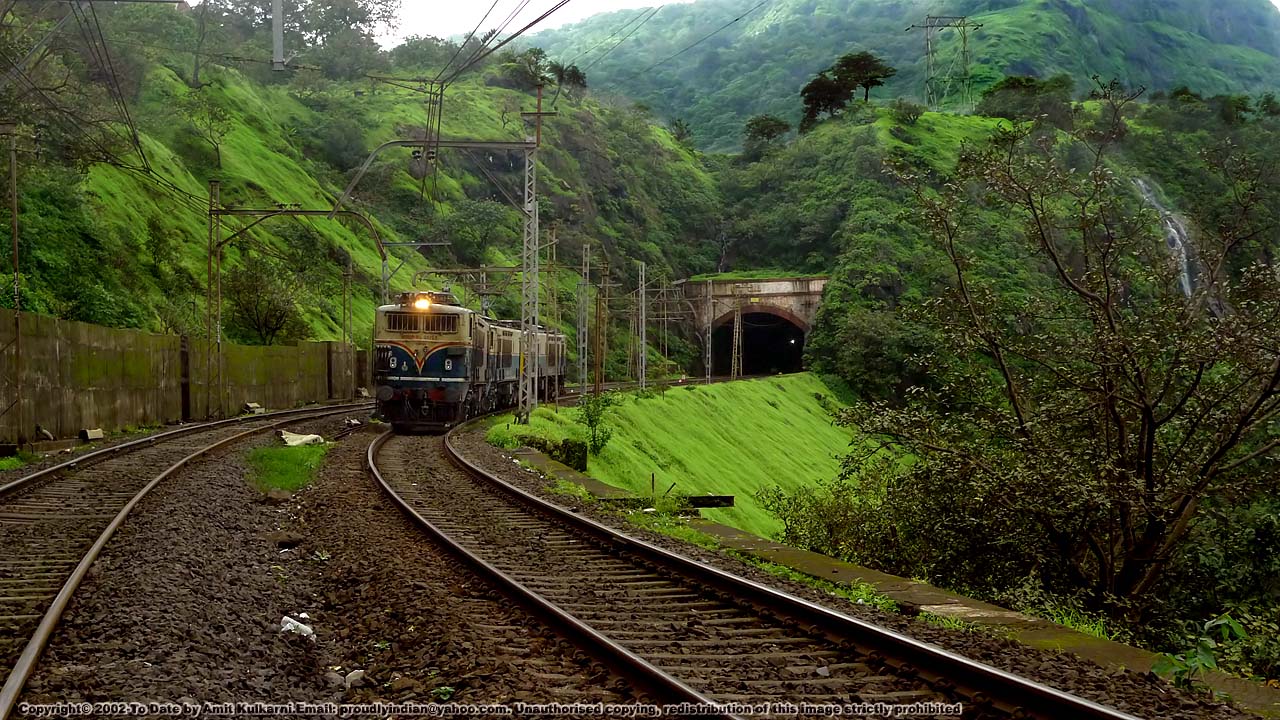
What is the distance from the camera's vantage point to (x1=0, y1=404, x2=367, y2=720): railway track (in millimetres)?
6066

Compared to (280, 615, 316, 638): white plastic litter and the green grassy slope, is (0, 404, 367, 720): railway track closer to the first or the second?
(280, 615, 316, 638): white plastic litter

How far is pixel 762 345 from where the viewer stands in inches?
3179

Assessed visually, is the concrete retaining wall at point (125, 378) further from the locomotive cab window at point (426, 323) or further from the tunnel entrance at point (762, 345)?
the tunnel entrance at point (762, 345)

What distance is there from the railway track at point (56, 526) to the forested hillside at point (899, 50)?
5132 inches

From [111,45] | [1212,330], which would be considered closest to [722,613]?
[1212,330]

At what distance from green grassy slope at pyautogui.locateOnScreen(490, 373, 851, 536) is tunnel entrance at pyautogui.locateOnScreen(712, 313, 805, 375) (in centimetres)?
2322

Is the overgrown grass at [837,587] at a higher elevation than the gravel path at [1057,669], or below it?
A: below

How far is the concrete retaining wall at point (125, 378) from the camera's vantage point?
1856 cm

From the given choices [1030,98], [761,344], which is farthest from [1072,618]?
[1030,98]

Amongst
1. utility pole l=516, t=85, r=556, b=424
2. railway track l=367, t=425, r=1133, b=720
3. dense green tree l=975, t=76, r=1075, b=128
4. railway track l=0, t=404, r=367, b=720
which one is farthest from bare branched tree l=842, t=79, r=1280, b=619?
dense green tree l=975, t=76, r=1075, b=128

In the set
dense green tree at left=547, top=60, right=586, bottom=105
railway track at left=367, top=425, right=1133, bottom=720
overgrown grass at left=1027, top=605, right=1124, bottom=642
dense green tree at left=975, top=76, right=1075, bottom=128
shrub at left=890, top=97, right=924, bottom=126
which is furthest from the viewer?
dense green tree at left=547, top=60, right=586, bottom=105

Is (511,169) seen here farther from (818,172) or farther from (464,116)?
(818,172)

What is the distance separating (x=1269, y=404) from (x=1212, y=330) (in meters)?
1.13

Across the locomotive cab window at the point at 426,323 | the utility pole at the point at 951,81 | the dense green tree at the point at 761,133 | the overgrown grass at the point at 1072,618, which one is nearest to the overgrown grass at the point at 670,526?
the overgrown grass at the point at 1072,618
